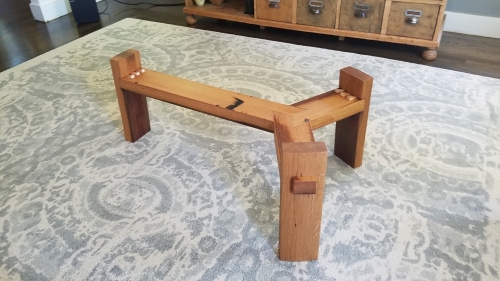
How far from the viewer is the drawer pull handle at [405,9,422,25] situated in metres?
2.28

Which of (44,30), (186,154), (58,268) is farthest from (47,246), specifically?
(44,30)

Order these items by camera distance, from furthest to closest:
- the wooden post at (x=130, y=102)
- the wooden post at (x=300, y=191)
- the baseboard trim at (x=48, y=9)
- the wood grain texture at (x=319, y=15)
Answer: the baseboard trim at (x=48, y=9) < the wood grain texture at (x=319, y=15) < the wooden post at (x=130, y=102) < the wooden post at (x=300, y=191)

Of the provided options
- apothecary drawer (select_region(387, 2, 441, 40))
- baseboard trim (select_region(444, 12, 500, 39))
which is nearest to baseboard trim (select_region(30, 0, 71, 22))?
apothecary drawer (select_region(387, 2, 441, 40))

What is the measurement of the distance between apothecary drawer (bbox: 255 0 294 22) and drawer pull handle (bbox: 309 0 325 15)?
0.14 meters

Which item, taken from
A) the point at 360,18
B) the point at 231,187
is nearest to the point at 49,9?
the point at 360,18

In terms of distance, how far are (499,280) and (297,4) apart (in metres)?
1.99

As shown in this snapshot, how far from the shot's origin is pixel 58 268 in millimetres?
1136

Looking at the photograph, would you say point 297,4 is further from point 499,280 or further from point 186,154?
point 499,280

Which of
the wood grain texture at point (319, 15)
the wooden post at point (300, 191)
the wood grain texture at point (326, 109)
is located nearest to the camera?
the wooden post at point (300, 191)

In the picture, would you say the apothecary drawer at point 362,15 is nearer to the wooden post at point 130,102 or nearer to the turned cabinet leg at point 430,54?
the turned cabinet leg at point 430,54

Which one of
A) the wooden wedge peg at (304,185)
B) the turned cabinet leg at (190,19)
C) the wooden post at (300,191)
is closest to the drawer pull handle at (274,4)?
the turned cabinet leg at (190,19)

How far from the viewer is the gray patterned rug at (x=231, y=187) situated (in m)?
1.14

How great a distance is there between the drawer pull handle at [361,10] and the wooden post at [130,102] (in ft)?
4.70

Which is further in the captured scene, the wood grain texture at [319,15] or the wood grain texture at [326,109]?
the wood grain texture at [319,15]
